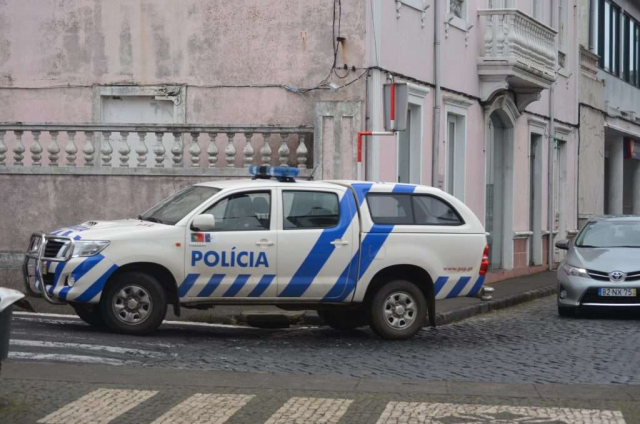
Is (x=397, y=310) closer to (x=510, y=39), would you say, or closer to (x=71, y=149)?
(x=71, y=149)

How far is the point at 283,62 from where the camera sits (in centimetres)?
1975

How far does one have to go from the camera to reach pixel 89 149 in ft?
62.1

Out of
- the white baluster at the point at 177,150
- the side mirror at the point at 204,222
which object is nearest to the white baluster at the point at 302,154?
the white baluster at the point at 177,150

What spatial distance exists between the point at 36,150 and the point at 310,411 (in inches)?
432

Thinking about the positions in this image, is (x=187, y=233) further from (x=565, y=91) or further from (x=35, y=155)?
(x=565, y=91)

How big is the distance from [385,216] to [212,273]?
2129 millimetres

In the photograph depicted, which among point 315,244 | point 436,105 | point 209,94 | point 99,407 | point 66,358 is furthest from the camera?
point 436,105

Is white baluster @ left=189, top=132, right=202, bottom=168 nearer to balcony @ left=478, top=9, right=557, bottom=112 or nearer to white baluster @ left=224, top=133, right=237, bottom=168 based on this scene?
white baluster @ left=224, top=133, right=237, bottom=168

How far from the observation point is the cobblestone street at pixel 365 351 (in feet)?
38.3

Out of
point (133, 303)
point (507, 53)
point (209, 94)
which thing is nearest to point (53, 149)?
point (209, 94)

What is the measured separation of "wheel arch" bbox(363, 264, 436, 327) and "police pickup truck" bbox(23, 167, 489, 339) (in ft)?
0.05

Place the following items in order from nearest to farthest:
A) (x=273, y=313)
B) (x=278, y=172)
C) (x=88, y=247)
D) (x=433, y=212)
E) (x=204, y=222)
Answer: (x=88, y=247), (x=204, y=222), (x=278, y=172), (x=433, y=212), (x=273, y=313)

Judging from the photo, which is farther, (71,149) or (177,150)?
(71,149)

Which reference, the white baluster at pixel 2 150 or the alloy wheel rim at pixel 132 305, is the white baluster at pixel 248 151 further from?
the alloy wheel rim at pixel 132 305
